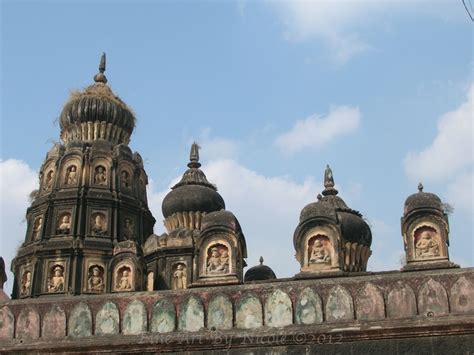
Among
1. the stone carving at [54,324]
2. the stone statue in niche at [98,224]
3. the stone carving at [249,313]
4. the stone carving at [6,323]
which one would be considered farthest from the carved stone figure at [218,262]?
the stone statue in niche at [98,224]

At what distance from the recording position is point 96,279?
20.5m

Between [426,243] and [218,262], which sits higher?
[426,243]

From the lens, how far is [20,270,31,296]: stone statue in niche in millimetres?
20750

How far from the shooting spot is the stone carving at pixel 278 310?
12.4 meters

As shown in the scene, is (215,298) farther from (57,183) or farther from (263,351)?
(57,183)

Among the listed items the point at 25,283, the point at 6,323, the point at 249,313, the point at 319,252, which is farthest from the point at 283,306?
the point at 25,283

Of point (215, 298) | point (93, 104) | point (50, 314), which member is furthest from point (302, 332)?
point (93, 104)

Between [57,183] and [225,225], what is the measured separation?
9880mm

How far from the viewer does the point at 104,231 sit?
2153 centimetres

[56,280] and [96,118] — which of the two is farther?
[96,118]

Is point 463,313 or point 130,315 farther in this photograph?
point 130,315

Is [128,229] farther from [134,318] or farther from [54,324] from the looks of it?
[134,318]

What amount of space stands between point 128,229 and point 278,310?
10.3 m

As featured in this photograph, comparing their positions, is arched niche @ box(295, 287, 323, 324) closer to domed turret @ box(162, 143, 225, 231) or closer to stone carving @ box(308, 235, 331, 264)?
stone carving @ box(308, 235, 331, 264)
